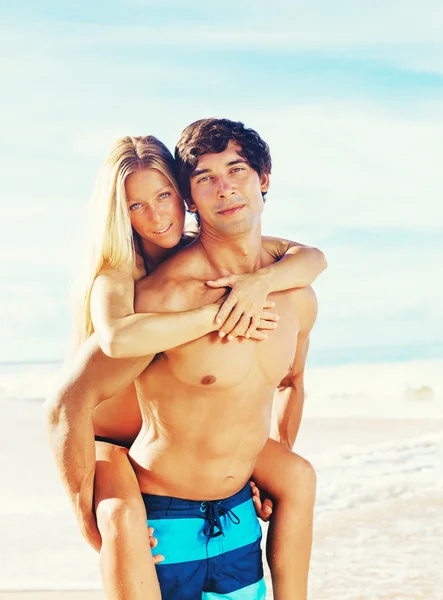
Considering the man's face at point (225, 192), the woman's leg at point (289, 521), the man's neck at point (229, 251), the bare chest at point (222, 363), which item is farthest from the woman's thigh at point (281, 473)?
the man's face at point (225, 192)

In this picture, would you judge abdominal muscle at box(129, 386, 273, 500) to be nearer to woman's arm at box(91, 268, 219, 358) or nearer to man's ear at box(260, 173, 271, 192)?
woman's arm at box(91, 268, 219, 358)

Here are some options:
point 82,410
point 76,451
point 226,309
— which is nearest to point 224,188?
point 226,309

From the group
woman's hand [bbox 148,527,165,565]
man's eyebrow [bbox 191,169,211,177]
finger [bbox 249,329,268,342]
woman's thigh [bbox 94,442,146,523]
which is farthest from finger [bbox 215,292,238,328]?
→ woman's hand [bbox 148,527,165,565]

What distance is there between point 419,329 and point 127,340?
806 inches

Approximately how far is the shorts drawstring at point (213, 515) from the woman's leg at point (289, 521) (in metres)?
0.21

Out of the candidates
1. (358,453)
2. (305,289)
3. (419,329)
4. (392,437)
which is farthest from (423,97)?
(305,289)

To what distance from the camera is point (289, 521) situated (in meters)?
3.12

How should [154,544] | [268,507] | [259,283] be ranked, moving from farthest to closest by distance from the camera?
1. [268,507]
2. [154,544]
3. [259,283]

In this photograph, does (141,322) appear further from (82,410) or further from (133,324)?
(82,410)

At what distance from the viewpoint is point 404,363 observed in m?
20.4

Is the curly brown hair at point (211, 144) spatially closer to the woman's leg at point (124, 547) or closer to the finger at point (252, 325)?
the finger at point (252, 325)

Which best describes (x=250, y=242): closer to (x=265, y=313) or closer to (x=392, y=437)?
(x=265, y=313)

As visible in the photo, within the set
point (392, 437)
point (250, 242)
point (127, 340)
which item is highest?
point (250, 242)

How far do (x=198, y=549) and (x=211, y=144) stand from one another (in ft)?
4.22
